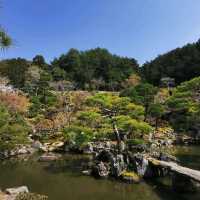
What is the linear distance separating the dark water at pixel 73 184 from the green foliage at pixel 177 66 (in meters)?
33.9

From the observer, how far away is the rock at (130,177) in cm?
1503

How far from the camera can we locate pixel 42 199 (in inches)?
482

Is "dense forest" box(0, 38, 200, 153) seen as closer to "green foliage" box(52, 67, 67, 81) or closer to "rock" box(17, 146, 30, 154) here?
"green foliage" box(52, 67, 67, 81)

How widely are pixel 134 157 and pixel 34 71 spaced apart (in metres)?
35.4

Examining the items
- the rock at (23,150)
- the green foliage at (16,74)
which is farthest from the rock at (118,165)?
the green foliage at (16,74)

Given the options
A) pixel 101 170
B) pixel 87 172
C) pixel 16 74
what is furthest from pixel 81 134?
pixel 16 74

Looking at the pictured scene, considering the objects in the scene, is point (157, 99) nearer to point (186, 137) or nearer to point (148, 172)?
point (186, 137)

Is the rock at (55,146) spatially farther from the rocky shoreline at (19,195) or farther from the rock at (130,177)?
the rocky shoreline at (19,195)

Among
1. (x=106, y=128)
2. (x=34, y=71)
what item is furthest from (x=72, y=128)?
(x=34, y=71)

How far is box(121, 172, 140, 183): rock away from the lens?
1503 centimetres

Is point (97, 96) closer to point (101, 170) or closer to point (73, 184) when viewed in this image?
point (101, 170)

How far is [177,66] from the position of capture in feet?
177

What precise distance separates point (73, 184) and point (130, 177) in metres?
2.88

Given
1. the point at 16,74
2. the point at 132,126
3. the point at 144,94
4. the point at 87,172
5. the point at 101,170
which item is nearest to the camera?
the point at 101,170
